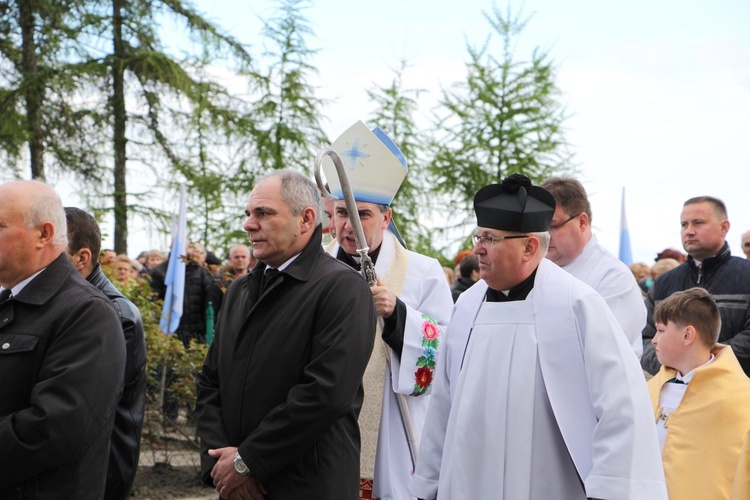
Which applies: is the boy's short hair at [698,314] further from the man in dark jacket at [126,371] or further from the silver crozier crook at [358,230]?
the man in dark jacket at [126,371]

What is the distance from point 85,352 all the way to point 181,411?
5.13 m

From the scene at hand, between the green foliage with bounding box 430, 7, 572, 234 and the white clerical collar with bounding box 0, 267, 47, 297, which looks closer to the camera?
the white clerical collar with bounding box 0, 267, 47, 297

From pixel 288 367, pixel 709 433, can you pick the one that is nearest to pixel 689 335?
pixel 709 433

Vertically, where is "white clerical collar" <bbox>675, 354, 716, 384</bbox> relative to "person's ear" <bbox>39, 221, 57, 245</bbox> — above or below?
below

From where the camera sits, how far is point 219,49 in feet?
64.1

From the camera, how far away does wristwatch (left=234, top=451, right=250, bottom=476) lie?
367cm

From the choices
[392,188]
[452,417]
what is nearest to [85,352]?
[452,417]

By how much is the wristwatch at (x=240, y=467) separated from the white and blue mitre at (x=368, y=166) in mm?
1766

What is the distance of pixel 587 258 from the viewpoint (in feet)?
17.1

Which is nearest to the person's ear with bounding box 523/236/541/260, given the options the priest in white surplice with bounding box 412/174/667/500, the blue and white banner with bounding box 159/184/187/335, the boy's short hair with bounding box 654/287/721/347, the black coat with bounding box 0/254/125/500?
the priest in white surplice with bounding box 412/174/667/500

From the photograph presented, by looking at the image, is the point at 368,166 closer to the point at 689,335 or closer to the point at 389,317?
the point at 389,317

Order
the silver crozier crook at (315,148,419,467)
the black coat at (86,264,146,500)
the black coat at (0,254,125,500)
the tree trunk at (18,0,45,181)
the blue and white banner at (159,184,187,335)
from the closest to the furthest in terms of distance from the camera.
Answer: the black coat at (0,254,125,500)
the black coat at (86,264,146,500)
the silver crozier crook at (315,148,419,467)
the blue and white banner at (159,184,187,335)
the tree trunk at (18,0,45,181)

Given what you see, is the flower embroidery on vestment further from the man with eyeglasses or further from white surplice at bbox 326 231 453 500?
the man with eyeglasses

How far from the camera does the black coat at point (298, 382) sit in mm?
3643
